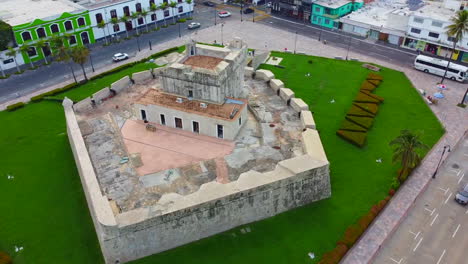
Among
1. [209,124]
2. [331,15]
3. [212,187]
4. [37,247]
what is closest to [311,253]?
[212,187]

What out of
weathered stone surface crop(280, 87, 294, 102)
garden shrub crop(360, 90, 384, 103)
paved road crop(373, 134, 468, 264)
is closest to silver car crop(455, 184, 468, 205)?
paved road crop(373, 134, 468, 264)

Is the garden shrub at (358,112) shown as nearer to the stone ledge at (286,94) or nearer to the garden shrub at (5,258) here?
the stone ledge at (286,94)

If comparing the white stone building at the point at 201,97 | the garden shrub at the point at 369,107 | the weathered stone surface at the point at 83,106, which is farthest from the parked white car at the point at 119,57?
the garden shrub at the point at 369,107

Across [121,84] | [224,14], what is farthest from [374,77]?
[224,14]

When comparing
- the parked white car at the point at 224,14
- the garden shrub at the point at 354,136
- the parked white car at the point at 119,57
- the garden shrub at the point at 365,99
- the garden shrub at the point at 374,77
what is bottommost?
the garden shrub at the point at 354,136

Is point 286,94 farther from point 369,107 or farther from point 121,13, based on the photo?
point 121,13

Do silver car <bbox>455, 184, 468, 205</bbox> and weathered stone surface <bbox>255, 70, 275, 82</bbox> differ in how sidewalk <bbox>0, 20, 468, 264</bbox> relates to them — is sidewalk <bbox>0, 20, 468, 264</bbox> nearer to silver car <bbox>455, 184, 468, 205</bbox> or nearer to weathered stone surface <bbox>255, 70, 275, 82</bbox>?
silver car <bbox>455, 184, 468, 205</bbox>
